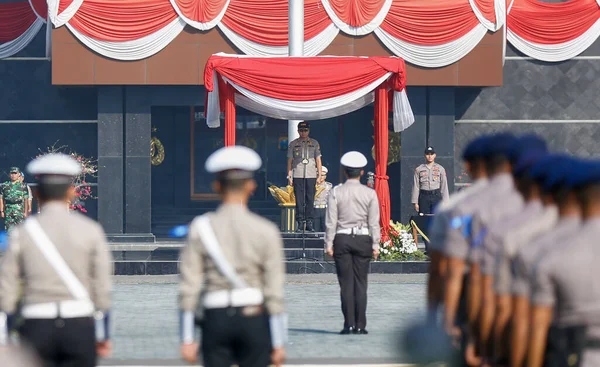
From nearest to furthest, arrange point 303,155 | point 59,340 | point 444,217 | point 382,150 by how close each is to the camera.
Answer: point 59,340 < point 444,217 < point 382,150 < point 303,155

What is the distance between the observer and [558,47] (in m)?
28.2

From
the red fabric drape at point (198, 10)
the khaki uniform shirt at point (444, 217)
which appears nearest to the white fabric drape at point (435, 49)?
the red fabric drape at point (198, 10)

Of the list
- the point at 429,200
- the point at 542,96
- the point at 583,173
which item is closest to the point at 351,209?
the point at 583,173

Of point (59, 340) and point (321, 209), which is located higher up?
point (321, 209)

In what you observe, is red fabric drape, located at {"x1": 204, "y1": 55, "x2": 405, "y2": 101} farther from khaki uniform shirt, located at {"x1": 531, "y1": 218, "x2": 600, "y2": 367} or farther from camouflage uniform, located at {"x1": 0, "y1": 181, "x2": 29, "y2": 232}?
khaki uniform shirt, located at {"x1": 531, "y1": 218, "x2": 600, "y2": 367}

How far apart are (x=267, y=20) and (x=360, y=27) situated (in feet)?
6.80

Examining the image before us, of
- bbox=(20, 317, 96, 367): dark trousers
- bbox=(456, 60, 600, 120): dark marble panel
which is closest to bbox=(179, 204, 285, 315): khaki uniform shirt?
bbox=(20, 317, 96, 367): dark trousers

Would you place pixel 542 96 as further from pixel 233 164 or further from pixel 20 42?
pixel 233 164

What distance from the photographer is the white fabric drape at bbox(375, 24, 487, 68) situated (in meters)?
26.6

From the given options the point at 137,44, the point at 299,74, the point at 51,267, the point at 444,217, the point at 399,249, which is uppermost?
the point at 137,44

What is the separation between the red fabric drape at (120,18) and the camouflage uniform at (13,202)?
5213 millimetres

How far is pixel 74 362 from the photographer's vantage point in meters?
6.05

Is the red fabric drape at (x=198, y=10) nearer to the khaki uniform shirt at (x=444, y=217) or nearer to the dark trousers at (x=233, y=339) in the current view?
the khaki uniform shirt at (x=444, y=217)

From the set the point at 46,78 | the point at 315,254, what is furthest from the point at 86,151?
the point at 315,254
